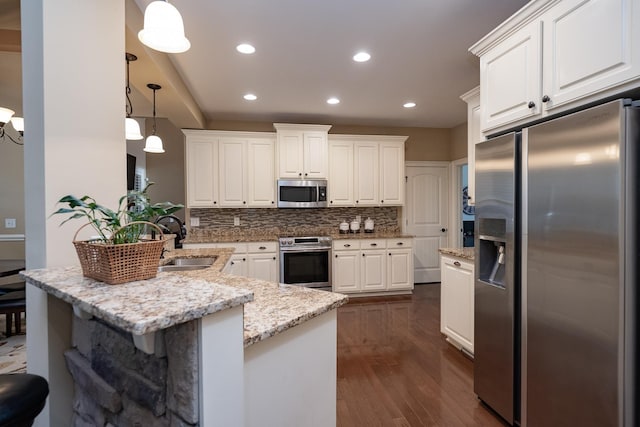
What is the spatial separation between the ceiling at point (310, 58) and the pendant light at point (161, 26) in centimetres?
90

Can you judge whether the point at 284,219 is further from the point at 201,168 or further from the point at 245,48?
the point at 245,48

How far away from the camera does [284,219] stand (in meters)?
4.89

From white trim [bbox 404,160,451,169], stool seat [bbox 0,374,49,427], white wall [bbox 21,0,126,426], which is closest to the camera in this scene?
stool seat [bbox 0,374,49,427]

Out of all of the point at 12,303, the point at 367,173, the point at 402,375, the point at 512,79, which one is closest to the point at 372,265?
the point at 367,173

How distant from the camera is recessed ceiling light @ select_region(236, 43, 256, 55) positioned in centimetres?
259

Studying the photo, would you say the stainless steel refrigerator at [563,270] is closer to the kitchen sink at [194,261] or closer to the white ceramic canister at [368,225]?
the kitchen sink at [194,261]

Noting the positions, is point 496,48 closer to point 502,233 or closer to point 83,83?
point 502,233

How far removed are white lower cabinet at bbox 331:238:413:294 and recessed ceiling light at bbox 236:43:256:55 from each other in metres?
2.61

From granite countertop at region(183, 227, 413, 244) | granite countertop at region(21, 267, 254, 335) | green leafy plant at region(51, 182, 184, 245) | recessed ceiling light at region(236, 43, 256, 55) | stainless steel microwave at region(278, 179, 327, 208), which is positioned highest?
recessed ceiling light at region(236, 43, 256, 55)

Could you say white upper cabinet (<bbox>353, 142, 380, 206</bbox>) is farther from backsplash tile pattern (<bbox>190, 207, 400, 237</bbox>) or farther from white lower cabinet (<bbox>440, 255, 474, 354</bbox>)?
white lower cabinet (<bbox>440, 255, 474, 354</bbox>)

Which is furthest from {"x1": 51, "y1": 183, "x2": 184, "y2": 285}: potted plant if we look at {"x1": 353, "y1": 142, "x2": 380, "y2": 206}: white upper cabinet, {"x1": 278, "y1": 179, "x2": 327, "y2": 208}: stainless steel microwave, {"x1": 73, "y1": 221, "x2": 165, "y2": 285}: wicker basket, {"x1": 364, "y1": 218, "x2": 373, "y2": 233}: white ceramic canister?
{"x1": 364, "y1": 218, "x2": 373, "y2": 233}: white ceramic canister

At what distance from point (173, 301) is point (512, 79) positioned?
210 centimetres

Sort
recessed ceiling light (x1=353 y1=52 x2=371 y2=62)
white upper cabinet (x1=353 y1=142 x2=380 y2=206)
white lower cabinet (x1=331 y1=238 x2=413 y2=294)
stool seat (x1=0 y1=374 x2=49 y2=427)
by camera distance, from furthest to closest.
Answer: white upper cabinet (x1=353 y1=142 x2=380 y2=206)
white lower cabinet (x1=331 y1=238 x2=413 y2=294)
recessed ceiling light (x1=353 y1=52 x2=371 y2=62)
stool seat (x1=0 y1=374 x2=49 y2=427)

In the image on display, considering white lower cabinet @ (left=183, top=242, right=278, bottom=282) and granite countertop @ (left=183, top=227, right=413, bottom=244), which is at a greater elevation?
granite countertop @ (left=183, top=227, right=413, bottom=244)
